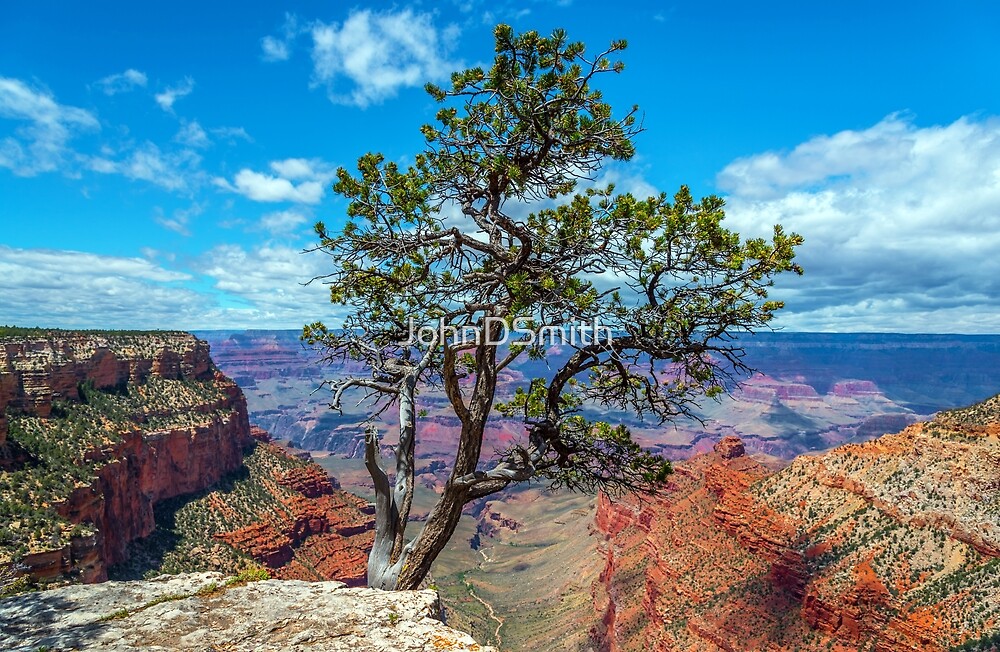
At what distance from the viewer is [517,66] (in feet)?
28.9

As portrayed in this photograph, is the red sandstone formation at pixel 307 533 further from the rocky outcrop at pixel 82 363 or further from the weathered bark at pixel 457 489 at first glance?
the weathered bark at pixel 457 489

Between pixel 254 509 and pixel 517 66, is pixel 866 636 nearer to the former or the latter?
pixel 517 66

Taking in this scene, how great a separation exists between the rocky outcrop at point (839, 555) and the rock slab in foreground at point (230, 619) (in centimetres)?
3999

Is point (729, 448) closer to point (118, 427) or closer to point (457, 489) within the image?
point (457, 489)

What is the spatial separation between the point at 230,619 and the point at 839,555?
50.1 meters

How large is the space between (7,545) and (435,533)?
143ft

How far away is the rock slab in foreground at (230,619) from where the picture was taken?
5676 mm

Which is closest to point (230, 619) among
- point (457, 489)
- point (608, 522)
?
point (457, 489)

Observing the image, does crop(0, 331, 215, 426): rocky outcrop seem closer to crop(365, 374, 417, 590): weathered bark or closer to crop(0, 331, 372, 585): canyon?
crop(0, 331, 372, 585): canyon

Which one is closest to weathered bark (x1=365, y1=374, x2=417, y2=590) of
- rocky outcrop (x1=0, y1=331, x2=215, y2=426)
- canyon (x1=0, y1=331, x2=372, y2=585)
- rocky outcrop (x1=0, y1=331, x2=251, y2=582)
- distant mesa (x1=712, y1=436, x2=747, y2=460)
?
rocky outcrop (x1=0, y1=331, x2=251, y2=582)

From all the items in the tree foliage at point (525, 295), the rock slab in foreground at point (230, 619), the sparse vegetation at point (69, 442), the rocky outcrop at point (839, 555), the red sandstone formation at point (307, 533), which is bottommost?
the red sandstone formation at point (307, 533)

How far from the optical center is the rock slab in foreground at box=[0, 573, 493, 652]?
18.6ft

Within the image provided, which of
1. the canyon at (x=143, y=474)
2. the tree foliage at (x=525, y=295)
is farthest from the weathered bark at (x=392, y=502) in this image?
the canyon at (x=143, y=474)

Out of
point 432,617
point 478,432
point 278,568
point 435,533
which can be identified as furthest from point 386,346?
point 278,568
